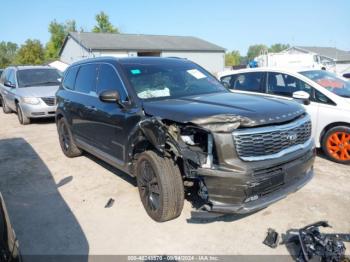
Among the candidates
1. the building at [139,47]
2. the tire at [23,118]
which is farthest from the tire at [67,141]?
the building at [139,47]

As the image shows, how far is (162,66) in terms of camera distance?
490cm

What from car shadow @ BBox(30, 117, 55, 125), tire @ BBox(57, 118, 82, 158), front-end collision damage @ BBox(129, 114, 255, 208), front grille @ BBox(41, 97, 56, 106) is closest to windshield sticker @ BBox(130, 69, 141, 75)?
front-end collision damage @ BBox(129, 114, 255, 208)

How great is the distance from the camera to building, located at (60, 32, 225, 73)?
123 feet

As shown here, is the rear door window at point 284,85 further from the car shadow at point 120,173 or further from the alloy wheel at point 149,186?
the alloy wheel at point 149,186

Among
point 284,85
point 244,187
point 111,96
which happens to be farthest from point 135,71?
point 284,85

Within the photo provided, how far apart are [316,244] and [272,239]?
0.45 m

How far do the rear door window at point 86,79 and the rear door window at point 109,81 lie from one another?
0.73 feet

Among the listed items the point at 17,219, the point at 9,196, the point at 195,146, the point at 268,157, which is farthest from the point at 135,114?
the point at 9,196

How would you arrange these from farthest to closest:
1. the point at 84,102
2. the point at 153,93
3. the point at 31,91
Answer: the point at 31,91 → the point at 84,102 → the point at 153,93

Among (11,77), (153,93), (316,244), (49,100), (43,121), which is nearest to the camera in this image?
(316,244)

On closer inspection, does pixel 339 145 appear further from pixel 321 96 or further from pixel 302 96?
pixel 302 96

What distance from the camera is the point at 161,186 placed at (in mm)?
3658

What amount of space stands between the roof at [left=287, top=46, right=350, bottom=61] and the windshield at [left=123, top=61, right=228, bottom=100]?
51.2 metres

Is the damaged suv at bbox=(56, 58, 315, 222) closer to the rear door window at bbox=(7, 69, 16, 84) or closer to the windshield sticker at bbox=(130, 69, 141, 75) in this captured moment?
the windshield sticker at bbox=(130, 69, 141, 75)
